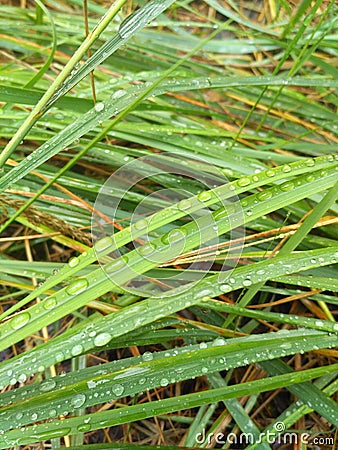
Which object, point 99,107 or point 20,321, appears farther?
point 99,107

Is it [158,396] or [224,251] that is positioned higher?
[224,251]

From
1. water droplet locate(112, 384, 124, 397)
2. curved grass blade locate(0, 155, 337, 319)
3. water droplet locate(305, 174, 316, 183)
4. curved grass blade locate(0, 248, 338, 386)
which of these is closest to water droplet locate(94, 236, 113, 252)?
curved grass blade locate(0, 155, 337, 319)

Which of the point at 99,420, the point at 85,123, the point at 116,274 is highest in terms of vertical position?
A: the point at 85,123

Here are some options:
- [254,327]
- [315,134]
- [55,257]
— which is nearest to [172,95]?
[315,134]

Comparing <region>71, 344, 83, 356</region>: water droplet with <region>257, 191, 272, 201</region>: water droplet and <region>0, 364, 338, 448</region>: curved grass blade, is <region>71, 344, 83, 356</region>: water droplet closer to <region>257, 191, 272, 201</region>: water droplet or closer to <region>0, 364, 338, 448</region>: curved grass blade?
<region>0, 364, 338, 448</region>: curved grass blade

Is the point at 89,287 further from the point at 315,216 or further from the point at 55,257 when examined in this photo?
the point at 55,257

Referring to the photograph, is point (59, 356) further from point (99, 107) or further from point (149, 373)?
point (99, 107)

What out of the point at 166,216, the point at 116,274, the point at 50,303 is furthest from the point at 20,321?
the point at 166,216
